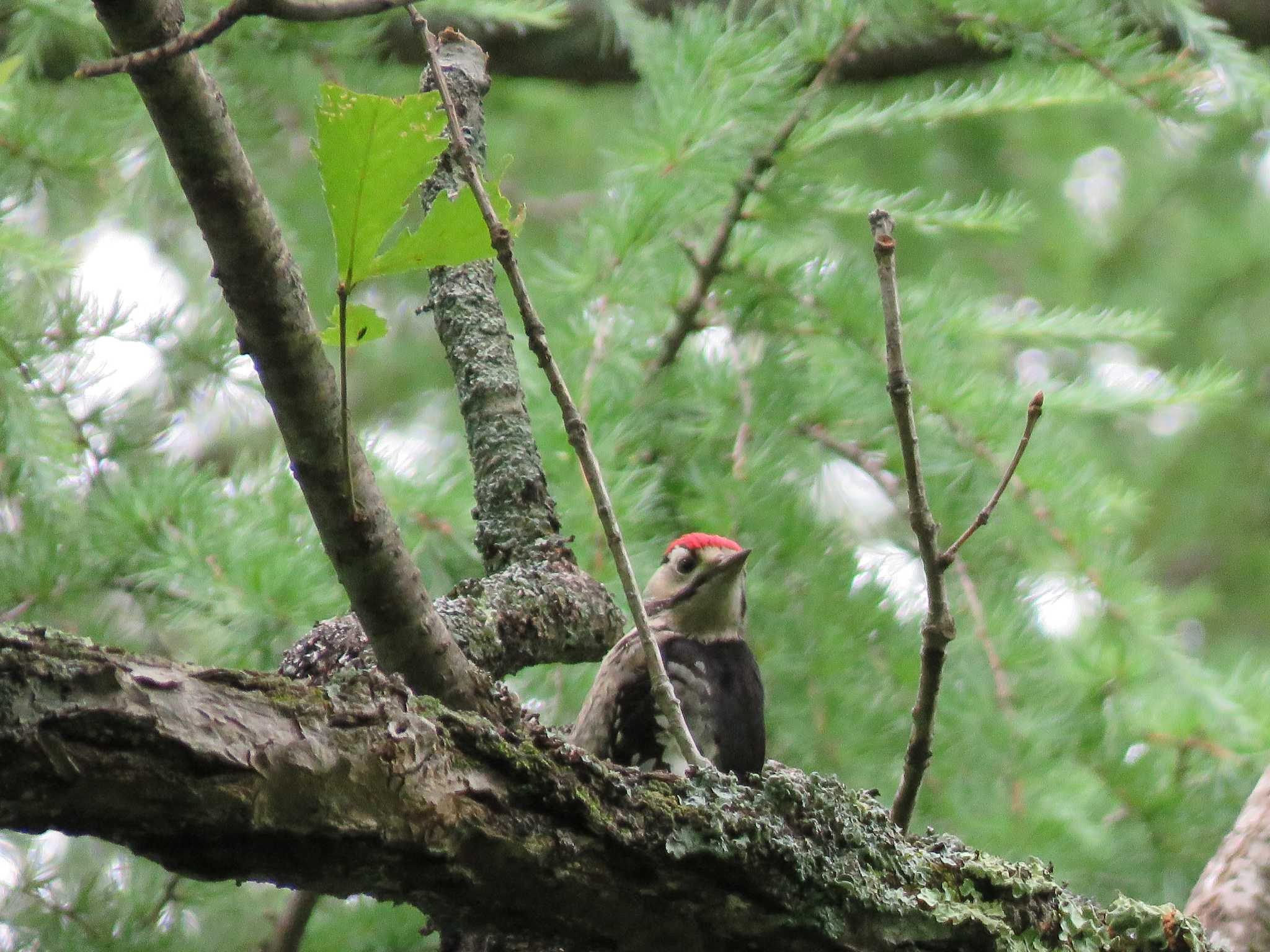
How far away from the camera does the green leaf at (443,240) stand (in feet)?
3.83

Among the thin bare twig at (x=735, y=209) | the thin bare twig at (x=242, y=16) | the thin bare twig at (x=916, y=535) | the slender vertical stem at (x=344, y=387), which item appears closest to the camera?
the thin bare twig at (x=242, y=16)

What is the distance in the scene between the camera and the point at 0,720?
0.92 meters

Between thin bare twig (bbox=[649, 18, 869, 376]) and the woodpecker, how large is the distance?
1.67 ft

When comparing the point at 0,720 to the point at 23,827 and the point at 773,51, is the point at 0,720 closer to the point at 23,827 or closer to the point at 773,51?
the point at 23,827

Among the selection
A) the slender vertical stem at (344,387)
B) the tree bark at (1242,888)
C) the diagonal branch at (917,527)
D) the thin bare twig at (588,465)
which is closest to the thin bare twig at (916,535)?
the diagonal branch at (917,527)

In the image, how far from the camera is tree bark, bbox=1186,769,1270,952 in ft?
7.73

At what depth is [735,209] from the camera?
2.96 metres

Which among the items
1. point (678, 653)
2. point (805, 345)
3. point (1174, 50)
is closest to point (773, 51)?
point (805, 345)

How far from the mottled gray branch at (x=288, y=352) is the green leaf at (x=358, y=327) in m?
0.03

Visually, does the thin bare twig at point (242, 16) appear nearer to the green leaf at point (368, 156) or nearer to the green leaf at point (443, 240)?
the green leaf at point (368, 156)

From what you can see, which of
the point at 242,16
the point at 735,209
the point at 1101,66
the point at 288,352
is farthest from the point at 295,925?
the point at 1101,66

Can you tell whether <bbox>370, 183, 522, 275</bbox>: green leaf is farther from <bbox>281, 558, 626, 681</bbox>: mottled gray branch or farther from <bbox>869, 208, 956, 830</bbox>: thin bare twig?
<bbox>281, 558, 626, 681</bbox>: mottled gray branch

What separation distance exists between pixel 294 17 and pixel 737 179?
2096mm

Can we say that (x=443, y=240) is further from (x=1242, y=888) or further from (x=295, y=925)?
(x=1242, y=888)
